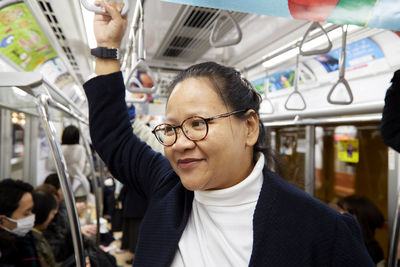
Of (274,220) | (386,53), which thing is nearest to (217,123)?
(274,220)

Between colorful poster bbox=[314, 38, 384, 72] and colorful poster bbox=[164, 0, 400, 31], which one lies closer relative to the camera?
colorful poster bbox=[164, 0, 400, 31]

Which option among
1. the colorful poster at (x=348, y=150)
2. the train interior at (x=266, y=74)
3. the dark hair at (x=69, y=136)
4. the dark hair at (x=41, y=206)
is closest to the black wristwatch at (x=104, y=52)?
the train interior at (x=266, y=74)

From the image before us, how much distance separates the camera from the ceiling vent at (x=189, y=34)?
9.93ft

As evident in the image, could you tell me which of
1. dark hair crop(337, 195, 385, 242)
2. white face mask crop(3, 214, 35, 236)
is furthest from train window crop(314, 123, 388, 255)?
white face mask crop(3, 214, 35, 236)

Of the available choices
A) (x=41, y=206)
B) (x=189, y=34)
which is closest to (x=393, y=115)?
(x=189, y=34)

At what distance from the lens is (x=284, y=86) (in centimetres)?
530

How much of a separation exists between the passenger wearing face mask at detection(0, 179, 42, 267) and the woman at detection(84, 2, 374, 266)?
6.27 ft

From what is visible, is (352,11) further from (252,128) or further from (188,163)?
(188,163)

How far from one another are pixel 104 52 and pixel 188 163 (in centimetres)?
57

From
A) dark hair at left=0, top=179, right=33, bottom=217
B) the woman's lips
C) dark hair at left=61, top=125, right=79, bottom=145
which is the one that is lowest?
dark hair at left=0, top=179, right=33, bottom=217

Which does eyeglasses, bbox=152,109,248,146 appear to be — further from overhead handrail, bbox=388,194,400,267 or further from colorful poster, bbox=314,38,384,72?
colorful poster, bbox=314,38,384,72

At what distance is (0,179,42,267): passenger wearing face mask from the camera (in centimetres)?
244

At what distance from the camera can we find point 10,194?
2574 millimetres

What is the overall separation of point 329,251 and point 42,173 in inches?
221
